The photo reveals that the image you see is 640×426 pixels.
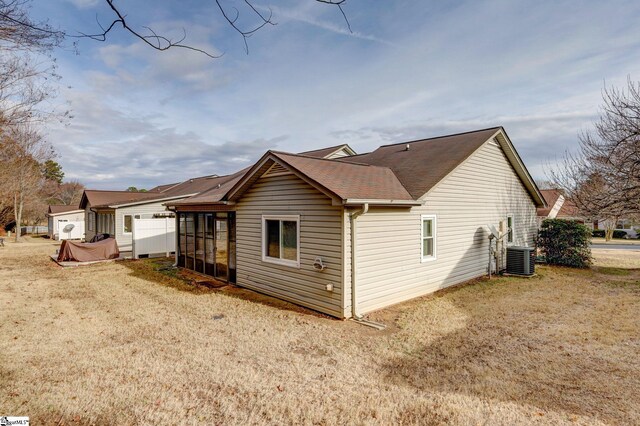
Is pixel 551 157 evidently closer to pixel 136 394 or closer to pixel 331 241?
pixel 331 241

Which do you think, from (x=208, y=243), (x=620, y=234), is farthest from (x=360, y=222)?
(x=620, y=234)

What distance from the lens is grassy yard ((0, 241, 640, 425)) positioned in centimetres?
362

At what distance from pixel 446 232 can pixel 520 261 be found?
3.90m

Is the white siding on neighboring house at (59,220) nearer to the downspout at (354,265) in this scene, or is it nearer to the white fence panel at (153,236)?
the white fence panel at (153,236)

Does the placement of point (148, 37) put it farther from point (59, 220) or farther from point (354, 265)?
point (59, 220)

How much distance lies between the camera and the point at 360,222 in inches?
277

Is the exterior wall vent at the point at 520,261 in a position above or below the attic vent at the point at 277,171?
below

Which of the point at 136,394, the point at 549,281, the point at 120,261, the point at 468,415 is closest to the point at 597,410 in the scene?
the point at 468,415

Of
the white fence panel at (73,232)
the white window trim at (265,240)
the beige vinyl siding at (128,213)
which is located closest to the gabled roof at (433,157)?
the white window trim at (265,240)

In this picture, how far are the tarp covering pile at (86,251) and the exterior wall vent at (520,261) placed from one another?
17.3m

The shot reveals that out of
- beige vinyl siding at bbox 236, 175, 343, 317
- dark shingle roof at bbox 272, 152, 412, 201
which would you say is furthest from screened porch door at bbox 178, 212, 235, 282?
dark shingle roof at bbox 272, 152, 412, 201

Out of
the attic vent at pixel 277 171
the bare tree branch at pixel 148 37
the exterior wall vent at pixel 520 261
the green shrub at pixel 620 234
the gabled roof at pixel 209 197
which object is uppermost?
the bare tree branch at pixel 148 37

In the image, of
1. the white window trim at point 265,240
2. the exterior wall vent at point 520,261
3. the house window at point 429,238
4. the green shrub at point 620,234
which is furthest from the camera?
the green shrub at point 620,234

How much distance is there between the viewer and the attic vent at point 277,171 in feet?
26.2
